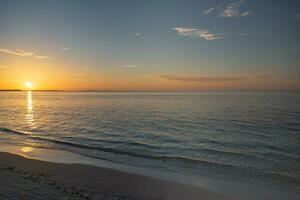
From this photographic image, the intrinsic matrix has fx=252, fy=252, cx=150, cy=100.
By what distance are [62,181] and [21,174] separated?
197 centimetres

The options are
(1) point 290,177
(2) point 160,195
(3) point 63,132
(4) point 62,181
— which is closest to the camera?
(2) point 160,195

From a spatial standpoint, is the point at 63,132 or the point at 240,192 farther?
the point at 63,132

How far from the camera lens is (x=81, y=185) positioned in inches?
392

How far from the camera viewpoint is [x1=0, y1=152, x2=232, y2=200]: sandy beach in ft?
28.4

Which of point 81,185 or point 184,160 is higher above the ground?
point 81,185

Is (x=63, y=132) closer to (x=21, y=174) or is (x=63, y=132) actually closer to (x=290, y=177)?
(x=21, y=174)

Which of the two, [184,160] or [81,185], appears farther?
[184,160]

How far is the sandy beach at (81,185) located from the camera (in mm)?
8648

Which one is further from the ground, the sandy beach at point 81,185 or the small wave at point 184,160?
the sandy beach at point 81,185

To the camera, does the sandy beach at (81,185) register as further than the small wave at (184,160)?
No

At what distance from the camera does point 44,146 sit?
18875mm

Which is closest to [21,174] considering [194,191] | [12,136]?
[194,191]

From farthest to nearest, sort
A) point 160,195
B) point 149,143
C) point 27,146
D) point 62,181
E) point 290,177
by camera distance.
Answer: point 149,143 → point 27,146 → point 290,177 → point 62,181 → point 160,195

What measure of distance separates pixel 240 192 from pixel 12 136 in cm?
2105
